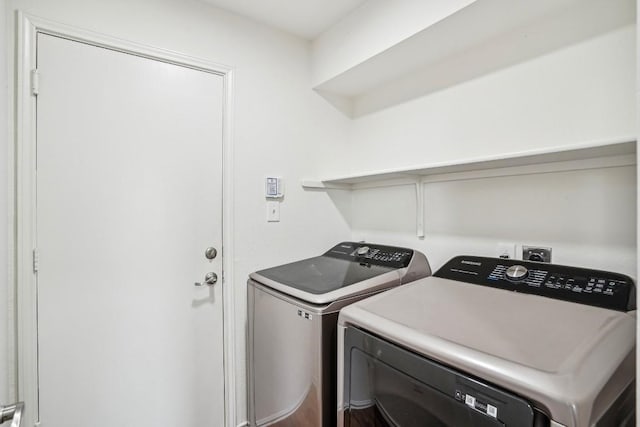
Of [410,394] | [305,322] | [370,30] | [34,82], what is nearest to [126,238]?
[34,82]

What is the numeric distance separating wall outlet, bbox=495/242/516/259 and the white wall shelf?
0.32m

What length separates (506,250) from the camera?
1.45 metres

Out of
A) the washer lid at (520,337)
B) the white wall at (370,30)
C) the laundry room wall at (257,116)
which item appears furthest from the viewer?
the laundry room wall at (257,116)

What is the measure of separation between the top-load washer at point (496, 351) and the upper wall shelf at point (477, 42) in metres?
0.93

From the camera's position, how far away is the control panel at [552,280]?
1.00m

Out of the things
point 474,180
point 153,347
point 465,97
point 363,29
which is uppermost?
point 363,29

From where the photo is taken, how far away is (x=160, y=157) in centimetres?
157

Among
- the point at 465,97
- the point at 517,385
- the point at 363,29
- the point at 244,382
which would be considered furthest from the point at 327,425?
the point at 363,29

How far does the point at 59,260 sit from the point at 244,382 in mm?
1120

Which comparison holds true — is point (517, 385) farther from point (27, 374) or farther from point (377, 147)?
point (27, 374)

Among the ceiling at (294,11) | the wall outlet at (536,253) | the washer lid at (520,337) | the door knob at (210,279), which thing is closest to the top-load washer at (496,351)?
the washer lid at (520,337)

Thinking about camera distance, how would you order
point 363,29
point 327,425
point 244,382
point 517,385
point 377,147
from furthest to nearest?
point 377,147 < point 244,382 < point 363,29 < point 327,425 < point 517,385

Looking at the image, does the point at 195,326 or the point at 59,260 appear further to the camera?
the point at 195,326

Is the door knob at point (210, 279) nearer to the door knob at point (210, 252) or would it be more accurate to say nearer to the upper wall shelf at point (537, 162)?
the door knob at point (210, 252)
